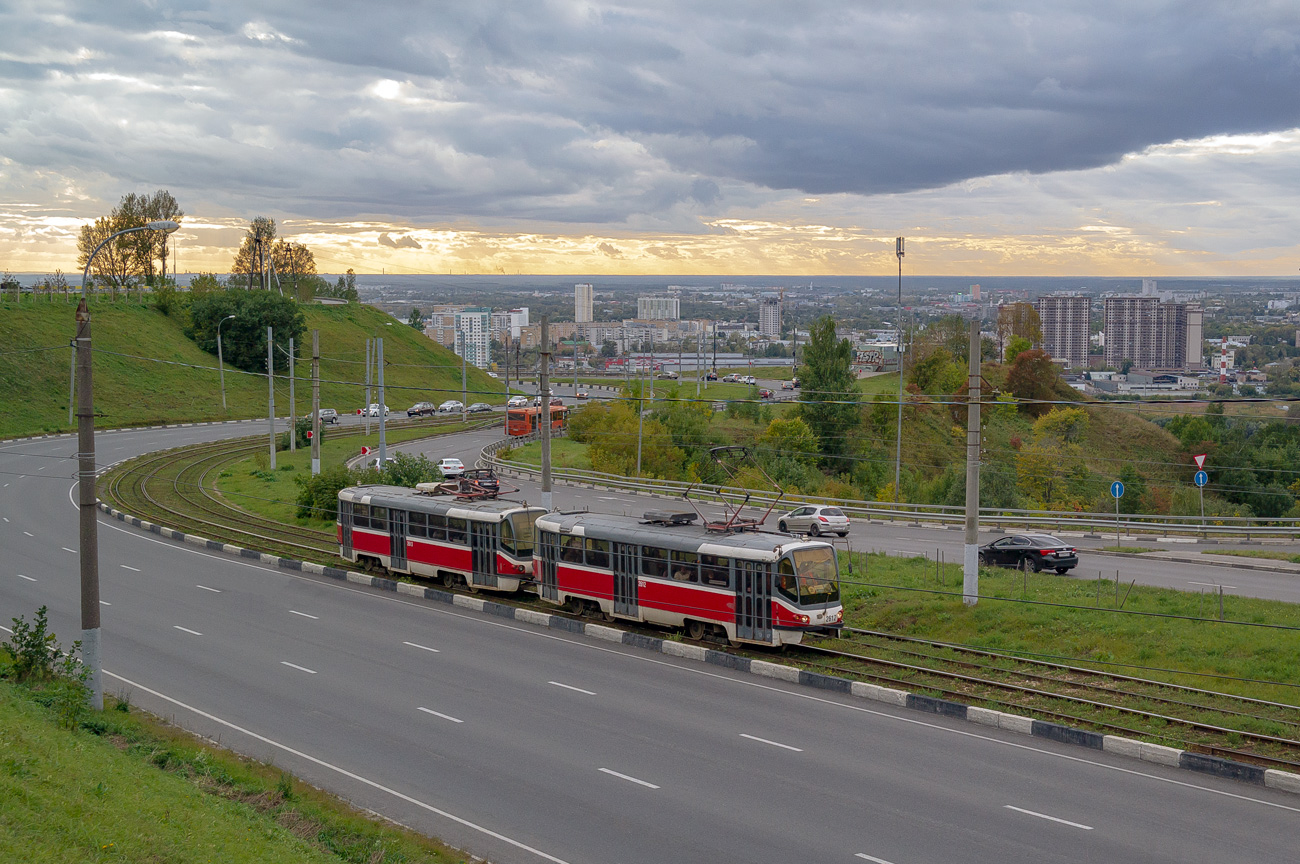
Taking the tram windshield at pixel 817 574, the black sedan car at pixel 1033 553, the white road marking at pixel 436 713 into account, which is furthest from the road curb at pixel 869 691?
the black sedan car at pixel 1033 553

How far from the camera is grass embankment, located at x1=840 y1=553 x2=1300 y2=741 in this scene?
17.8 meters

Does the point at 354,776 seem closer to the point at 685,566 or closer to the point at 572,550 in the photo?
the point at 685,566

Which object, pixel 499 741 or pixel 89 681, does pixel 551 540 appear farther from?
pixel 89 681

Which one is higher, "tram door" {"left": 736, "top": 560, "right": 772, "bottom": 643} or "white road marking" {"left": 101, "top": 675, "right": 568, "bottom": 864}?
"tram door" {"left": 736, "top": 560, "right": 772, "bottom": 643}

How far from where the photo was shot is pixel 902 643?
856 inches

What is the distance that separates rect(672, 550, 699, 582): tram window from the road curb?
4.79ft

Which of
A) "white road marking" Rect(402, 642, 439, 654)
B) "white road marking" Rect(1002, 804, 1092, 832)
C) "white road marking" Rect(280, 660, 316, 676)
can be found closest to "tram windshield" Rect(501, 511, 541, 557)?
"white road marking" Rect(402, 642, 439, 654)

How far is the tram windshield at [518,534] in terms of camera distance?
25859mm

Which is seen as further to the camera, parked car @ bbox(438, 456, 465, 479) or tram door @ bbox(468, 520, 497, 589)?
parked car @ bbox(438, 456, 465, 479)

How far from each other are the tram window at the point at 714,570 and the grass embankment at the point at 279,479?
2256cm

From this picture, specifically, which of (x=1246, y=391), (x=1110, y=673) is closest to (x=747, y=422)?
(x=1246, y=391)

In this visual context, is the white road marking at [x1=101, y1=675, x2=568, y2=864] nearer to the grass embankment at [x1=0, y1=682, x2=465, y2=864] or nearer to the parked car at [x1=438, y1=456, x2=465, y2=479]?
the grass embankment at [x1=0, y1=682, x2=465, y2=864]

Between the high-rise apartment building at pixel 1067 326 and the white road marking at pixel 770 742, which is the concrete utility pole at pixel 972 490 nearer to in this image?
the white road marking at pixel 770 742

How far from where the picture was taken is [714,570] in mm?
21094
